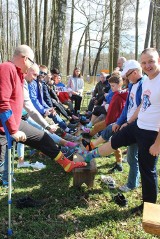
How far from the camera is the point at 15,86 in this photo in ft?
10.3

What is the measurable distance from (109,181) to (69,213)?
1.05 metres

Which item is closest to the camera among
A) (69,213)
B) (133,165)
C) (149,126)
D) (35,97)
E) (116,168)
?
(149,126)

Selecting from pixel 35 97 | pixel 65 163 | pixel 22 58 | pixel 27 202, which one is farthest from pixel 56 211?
pixel 35 97

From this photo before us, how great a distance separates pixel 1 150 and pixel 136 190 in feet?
7.11

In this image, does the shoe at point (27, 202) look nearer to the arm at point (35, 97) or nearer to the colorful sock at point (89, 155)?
the colorful sock at point (89, 155)

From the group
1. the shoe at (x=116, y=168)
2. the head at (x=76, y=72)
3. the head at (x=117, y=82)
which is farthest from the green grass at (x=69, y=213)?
the head at (x=76, y=72)

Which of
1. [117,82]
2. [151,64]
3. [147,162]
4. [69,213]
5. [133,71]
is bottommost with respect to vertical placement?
[69,213]

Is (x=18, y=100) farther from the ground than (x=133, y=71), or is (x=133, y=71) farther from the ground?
(x=133, y=71)

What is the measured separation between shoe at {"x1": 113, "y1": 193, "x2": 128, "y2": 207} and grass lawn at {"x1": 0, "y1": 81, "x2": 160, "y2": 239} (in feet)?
0.18

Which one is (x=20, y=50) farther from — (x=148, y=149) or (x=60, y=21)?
(x=60, y=21)

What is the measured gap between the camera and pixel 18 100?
10.6 ft

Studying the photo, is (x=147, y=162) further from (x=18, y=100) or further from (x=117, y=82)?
(x=117, y=82)

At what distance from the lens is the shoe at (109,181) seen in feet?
14.1

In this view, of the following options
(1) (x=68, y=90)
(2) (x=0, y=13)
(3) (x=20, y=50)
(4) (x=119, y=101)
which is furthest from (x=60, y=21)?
(2) (x=0, y=13)
